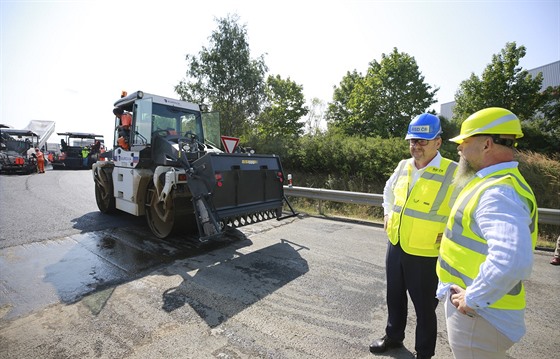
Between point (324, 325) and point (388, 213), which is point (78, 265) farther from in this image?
point (388, 213)

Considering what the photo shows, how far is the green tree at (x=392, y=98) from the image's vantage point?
79.3ft

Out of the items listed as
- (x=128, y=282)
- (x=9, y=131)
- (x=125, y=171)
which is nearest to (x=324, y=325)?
(x=128, y=282)

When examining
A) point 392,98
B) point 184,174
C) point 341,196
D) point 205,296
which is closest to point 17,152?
point 184,174

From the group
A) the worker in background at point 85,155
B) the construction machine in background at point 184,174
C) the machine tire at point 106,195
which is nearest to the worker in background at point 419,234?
the construction machine in background at point 184,174

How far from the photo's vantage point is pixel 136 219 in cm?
732

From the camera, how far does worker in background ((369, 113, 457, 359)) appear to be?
87.6 inches

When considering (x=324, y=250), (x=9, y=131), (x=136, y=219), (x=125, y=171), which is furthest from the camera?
(x=9, y=131)

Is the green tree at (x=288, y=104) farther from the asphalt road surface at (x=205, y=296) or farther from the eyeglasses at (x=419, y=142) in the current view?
the eyeglasses at (x=419, y=142)

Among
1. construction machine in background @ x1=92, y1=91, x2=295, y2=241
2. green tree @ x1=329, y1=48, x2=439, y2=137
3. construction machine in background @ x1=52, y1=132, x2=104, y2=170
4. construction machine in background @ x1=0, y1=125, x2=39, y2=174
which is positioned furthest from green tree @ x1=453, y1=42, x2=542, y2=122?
construction machine in background @ x1=0, y1=125, x2=39, y2=174

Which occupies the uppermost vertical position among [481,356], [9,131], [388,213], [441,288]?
[9,131]

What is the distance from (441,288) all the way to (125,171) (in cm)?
645

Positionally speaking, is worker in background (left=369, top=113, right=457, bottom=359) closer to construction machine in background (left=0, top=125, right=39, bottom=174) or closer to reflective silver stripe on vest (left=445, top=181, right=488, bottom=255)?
reflective silver stripe on vest (left=445, top=181, right=488, bottom=255)

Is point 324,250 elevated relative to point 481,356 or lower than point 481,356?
lower

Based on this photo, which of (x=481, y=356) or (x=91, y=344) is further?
(x=91, y=344)
